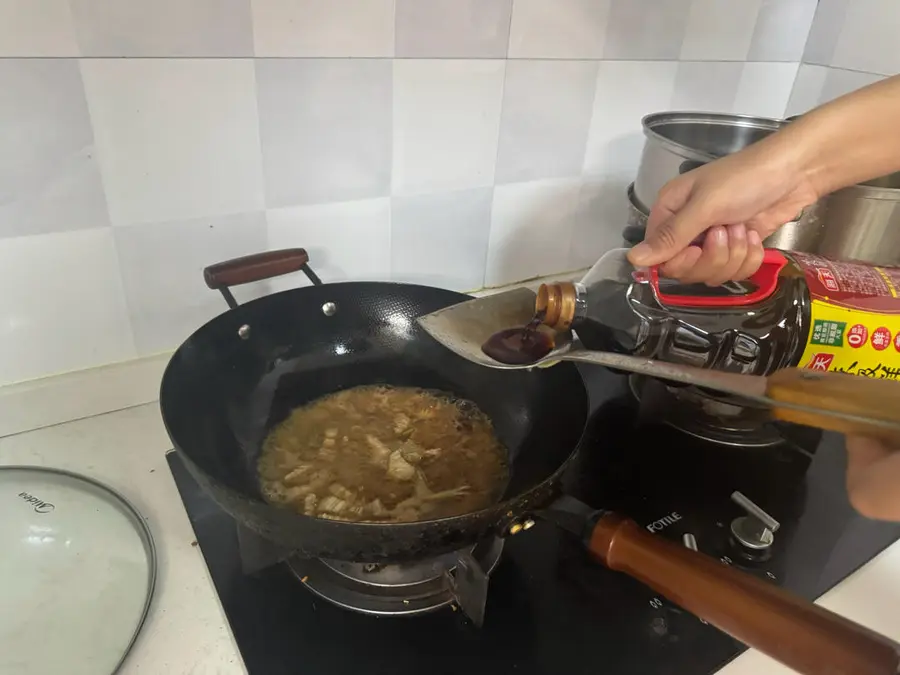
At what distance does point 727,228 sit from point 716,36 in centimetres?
52

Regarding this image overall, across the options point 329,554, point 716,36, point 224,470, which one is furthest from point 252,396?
point 716,36

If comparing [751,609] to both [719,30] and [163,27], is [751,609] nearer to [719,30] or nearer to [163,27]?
[163,27]

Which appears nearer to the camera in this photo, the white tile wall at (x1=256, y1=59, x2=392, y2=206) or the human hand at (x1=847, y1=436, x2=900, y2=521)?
the human hand at (x1=847, y1=436, x2=900, y2=521)

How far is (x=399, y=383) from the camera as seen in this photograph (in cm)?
86

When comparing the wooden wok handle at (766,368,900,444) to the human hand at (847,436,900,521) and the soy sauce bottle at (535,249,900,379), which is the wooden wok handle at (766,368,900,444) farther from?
the soy sauce bottle at (535,249,900,379)

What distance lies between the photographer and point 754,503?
0.74 metres

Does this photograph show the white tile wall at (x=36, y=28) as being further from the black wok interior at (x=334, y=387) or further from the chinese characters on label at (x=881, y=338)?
the chinese characters on label at (x=881, y=338)

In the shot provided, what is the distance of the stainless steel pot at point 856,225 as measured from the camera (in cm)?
75

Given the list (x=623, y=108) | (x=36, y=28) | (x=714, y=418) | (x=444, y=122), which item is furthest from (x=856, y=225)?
(x=36, y=28)

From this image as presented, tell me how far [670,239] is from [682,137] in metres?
Result: 0.41

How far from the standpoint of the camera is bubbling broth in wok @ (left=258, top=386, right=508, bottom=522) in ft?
Result: 2.16

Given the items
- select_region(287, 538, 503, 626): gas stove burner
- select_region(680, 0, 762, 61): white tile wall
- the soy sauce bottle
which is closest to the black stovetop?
select_region(287, 538, 503, 626): gas stove burner

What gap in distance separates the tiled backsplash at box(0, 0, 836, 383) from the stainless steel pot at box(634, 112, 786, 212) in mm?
76

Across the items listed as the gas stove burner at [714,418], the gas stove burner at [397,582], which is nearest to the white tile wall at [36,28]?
the gas stove burner at [397,582]
